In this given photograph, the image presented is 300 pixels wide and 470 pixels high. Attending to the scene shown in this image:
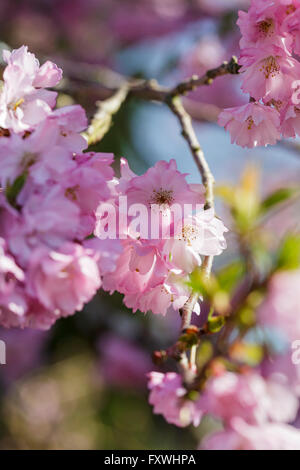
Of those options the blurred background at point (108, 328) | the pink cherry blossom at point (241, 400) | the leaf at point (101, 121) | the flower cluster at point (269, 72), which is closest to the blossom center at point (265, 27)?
the flower cluster at point (269, 72)

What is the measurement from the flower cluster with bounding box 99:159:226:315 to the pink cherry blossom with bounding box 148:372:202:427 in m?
0.13

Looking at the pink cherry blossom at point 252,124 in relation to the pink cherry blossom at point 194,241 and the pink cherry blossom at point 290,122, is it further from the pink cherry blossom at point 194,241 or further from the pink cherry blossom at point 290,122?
the pink cherry blossom at point 194,241

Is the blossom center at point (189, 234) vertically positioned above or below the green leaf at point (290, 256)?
above

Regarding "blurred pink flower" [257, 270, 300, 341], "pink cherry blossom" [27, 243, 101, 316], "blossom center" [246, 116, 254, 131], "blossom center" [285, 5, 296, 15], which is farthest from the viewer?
"blossom center" [246, 116, 254, 131]

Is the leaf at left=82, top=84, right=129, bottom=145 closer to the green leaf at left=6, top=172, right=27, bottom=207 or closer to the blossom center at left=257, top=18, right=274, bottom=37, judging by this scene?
the green leaf at left=6, top=172, right=27, bottom=207

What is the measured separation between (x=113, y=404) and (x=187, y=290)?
2381mm

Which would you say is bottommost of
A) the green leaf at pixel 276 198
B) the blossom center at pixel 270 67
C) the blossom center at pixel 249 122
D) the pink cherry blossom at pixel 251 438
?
the pink cherry blossom at pixel 251 438

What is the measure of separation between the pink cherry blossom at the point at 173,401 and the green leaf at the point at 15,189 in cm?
41

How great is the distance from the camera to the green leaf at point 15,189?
2.79 ft

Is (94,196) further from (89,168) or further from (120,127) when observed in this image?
(120,127)

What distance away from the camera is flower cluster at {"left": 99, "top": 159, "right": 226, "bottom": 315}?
965 mm

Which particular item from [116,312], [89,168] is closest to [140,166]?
[116,312]

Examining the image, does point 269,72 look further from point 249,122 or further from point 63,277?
point 63,277

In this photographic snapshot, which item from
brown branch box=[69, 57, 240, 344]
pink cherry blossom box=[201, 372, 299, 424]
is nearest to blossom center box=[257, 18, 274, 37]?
brown branch box=[69, 57, 240, 344]
